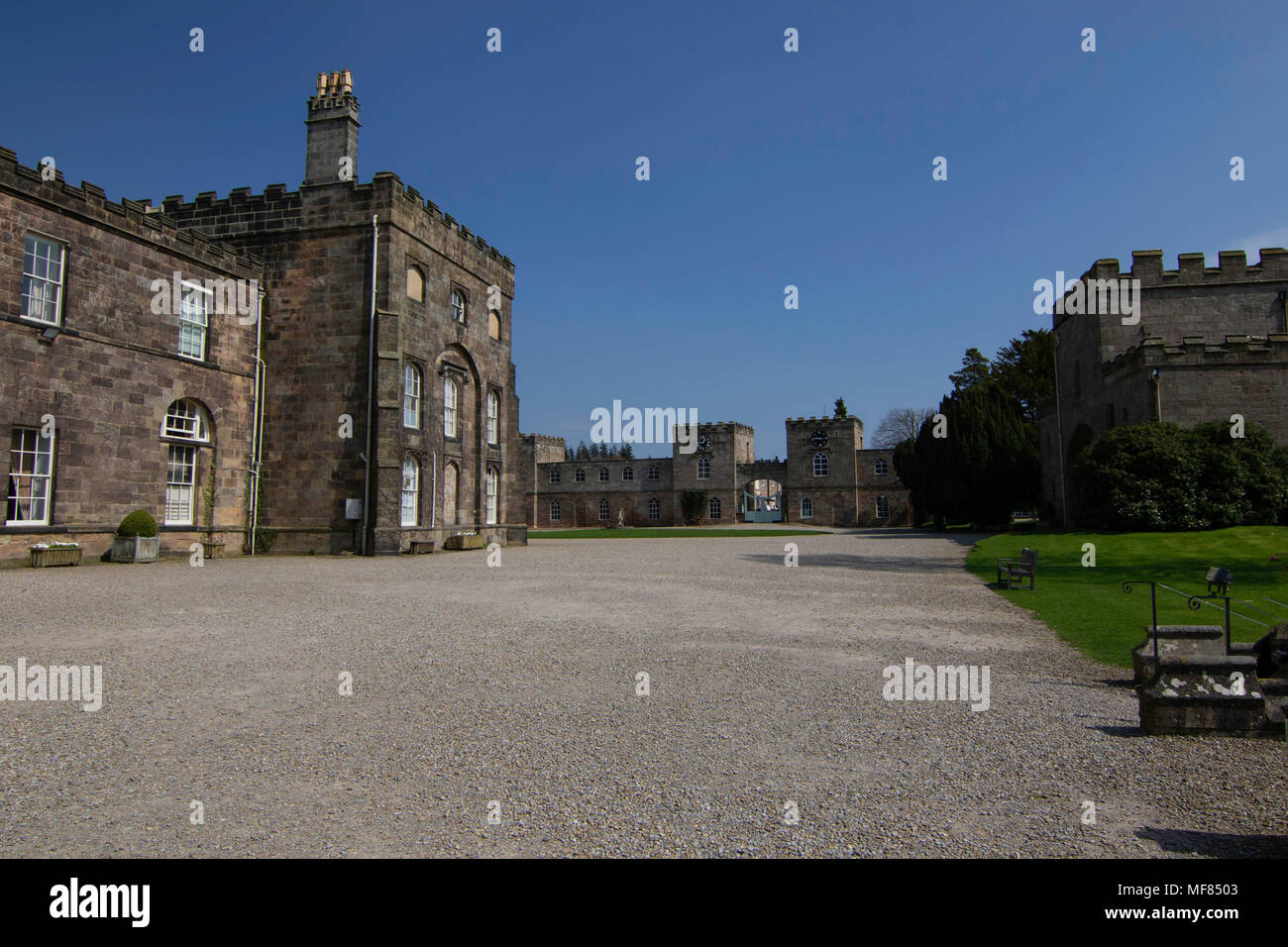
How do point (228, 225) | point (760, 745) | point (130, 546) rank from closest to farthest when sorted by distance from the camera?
point (760, 745), point (130, 546), point (228, 225)

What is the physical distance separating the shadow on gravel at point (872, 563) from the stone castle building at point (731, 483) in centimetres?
3739

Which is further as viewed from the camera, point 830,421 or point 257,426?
point 830,421

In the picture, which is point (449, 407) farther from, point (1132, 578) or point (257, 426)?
point (1132, 578)

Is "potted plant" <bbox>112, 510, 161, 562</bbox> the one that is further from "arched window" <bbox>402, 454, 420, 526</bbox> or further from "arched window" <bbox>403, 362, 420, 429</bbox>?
"arched window" <bbox>403, 362, 420, 429</bbox>

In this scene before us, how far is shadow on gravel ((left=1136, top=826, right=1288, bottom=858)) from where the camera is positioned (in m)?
3.17

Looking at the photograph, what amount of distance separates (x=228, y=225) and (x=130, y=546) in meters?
10.3

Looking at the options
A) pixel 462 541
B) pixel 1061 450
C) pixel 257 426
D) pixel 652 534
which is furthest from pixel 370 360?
pixel 1061 450

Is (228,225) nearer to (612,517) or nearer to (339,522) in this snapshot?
(339,522)

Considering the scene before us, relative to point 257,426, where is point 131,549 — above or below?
below

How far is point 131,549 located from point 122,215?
24.8 ft

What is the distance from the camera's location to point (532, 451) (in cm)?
6612

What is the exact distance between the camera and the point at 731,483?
197 ft

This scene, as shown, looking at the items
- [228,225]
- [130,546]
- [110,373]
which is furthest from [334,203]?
[130,546]

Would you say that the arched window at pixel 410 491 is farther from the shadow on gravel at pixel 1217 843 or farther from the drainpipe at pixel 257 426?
the shadow on gravel at pixel 1217 843
